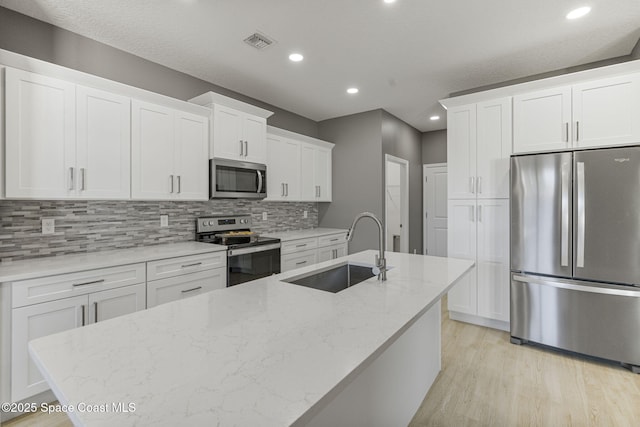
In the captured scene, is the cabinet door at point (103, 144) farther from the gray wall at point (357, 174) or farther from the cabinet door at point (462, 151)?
the cabinet door at point (462, 151)

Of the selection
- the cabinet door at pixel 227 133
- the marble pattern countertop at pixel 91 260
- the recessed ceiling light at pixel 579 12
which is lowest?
the marble pattern countertop at pixel 91 260

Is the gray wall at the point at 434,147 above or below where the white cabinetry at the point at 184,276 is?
above

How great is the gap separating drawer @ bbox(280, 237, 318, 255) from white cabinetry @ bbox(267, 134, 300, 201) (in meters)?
0.66

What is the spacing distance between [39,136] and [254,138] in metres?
1.89

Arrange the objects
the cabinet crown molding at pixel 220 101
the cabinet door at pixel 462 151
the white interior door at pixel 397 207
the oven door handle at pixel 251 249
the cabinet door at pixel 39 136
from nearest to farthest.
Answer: the cabinet door at pixel 39 136, the oven door handle at pixel 251 249, the cabinet crown molding at pixel 220 101, the cabinet door at pixel 462 151, the white interior door at pixel 397 207

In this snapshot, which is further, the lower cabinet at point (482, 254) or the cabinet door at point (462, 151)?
the cabinet door at point (462, 151)

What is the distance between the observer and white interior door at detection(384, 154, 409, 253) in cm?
537

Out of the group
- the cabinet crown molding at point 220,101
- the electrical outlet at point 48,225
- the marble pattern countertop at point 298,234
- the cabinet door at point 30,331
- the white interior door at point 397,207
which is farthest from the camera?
the white interior door at point 397,207

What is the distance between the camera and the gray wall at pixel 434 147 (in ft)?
19.1

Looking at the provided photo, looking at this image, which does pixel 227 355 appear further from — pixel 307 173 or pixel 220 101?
pixel 307 173

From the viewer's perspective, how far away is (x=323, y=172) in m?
4.86

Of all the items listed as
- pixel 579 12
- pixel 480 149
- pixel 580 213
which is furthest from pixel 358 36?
pixel 580 213

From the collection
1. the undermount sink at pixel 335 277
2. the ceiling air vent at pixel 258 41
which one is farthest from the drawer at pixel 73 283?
the ceiling air vent at pixel 258 41

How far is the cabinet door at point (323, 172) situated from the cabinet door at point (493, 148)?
7.29ft
